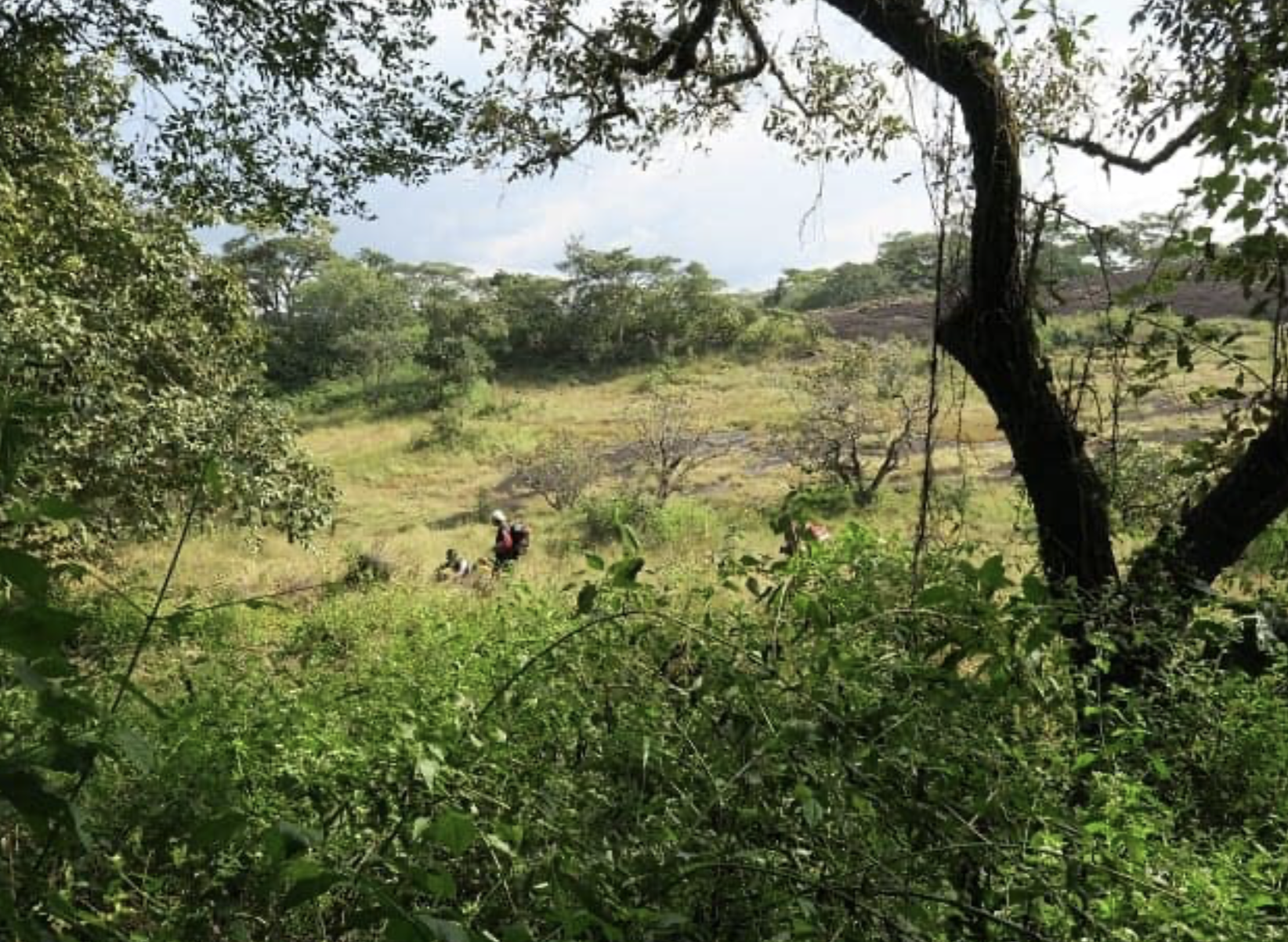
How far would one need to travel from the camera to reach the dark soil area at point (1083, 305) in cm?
314

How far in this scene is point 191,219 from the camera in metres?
6.03

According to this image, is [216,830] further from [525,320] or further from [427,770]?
[525,320]

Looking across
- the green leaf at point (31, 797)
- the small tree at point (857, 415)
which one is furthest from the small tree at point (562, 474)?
the green leaf at point (31, 797)

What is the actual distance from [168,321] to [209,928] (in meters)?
7.65

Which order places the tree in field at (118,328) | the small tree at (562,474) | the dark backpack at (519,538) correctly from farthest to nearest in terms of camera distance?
the small tree at (562,474) < the dark backpack at (519,538) < the tree in field at (118,328)


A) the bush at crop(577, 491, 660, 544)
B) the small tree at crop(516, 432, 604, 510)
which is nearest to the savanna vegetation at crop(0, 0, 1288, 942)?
the bush at crop(577, 491, 660, 544)

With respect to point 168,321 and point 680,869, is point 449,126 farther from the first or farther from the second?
point 168,321

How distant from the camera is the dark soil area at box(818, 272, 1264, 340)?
10.3 feet

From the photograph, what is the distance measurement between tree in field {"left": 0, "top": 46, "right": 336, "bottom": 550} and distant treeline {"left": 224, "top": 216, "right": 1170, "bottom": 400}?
22.1 metres

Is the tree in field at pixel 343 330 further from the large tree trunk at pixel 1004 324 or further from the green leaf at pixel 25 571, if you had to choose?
the green leaf at pixel 25 571

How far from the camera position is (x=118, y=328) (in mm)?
7488

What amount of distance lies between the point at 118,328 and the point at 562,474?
13578 millimetres

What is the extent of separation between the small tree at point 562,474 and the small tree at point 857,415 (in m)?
4.35

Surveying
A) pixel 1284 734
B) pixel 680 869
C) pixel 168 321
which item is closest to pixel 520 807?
pixel 680 869
